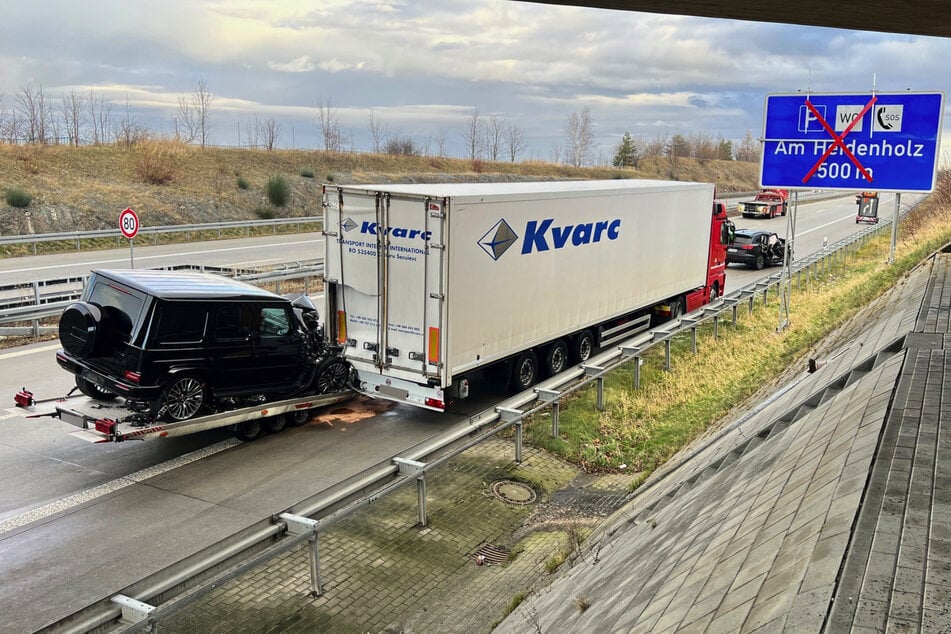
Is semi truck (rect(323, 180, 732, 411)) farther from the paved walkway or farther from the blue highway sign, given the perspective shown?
the blue highway sign

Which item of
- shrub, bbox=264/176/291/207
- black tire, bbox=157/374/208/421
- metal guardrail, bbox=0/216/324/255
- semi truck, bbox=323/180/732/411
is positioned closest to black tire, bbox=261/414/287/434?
black tire, bbox=157/374/208/421

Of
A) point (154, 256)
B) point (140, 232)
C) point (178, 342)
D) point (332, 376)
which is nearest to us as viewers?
point (178, 342)

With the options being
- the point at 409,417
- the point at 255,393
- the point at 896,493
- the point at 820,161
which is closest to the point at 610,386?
the point at 409,417

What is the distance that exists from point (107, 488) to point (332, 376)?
3.42 m

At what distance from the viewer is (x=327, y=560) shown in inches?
253

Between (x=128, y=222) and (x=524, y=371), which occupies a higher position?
(x=128, y=222)

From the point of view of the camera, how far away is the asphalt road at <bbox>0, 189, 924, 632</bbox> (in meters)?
6.74

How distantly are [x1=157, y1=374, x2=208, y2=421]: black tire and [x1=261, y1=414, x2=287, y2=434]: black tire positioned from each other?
116 centimetres

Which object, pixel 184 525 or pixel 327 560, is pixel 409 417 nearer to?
pixel 184 525

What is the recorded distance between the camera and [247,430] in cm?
1007

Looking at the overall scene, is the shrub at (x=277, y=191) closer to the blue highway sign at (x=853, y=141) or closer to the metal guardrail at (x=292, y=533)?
the blue highway sign at (x=853, y=141)

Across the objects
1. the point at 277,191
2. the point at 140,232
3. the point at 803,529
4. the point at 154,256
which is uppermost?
the point at 277,191

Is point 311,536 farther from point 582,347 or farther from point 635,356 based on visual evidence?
point 582,347

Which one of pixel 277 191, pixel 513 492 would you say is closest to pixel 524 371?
pixel 513 492
